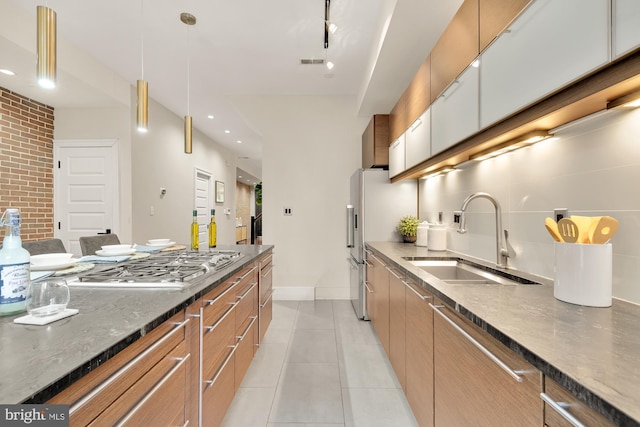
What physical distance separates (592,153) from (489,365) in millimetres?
968

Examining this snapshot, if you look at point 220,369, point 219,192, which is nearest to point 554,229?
point 220,369

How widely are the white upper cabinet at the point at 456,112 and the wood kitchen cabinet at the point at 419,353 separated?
881 millimetres

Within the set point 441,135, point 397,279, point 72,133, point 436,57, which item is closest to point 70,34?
point 72,133

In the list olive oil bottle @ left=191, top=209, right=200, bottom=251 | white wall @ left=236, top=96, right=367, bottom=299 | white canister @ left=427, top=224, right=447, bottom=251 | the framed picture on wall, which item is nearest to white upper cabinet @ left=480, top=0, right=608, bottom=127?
white canister @ left=427, top=224, right=447, bottom=251

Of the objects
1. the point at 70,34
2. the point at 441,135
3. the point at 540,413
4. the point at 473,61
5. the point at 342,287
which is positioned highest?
the point at 70,34

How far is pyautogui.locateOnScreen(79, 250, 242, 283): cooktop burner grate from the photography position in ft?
4.01

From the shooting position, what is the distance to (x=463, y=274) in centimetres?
189

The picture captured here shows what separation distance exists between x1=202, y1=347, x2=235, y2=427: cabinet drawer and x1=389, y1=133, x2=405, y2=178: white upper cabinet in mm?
2084

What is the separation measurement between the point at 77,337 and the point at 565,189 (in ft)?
6.07

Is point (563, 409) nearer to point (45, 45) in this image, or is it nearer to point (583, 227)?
point (583, 227)

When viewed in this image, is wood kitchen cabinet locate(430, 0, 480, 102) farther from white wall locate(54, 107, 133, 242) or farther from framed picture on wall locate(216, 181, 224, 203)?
framed picture on wall locate(216, 181, 224, 203)

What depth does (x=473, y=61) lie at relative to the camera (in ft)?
4.66

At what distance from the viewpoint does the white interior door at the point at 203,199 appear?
19.0 feet

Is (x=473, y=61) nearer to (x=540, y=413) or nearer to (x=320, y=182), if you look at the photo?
(x=540, y=413)
